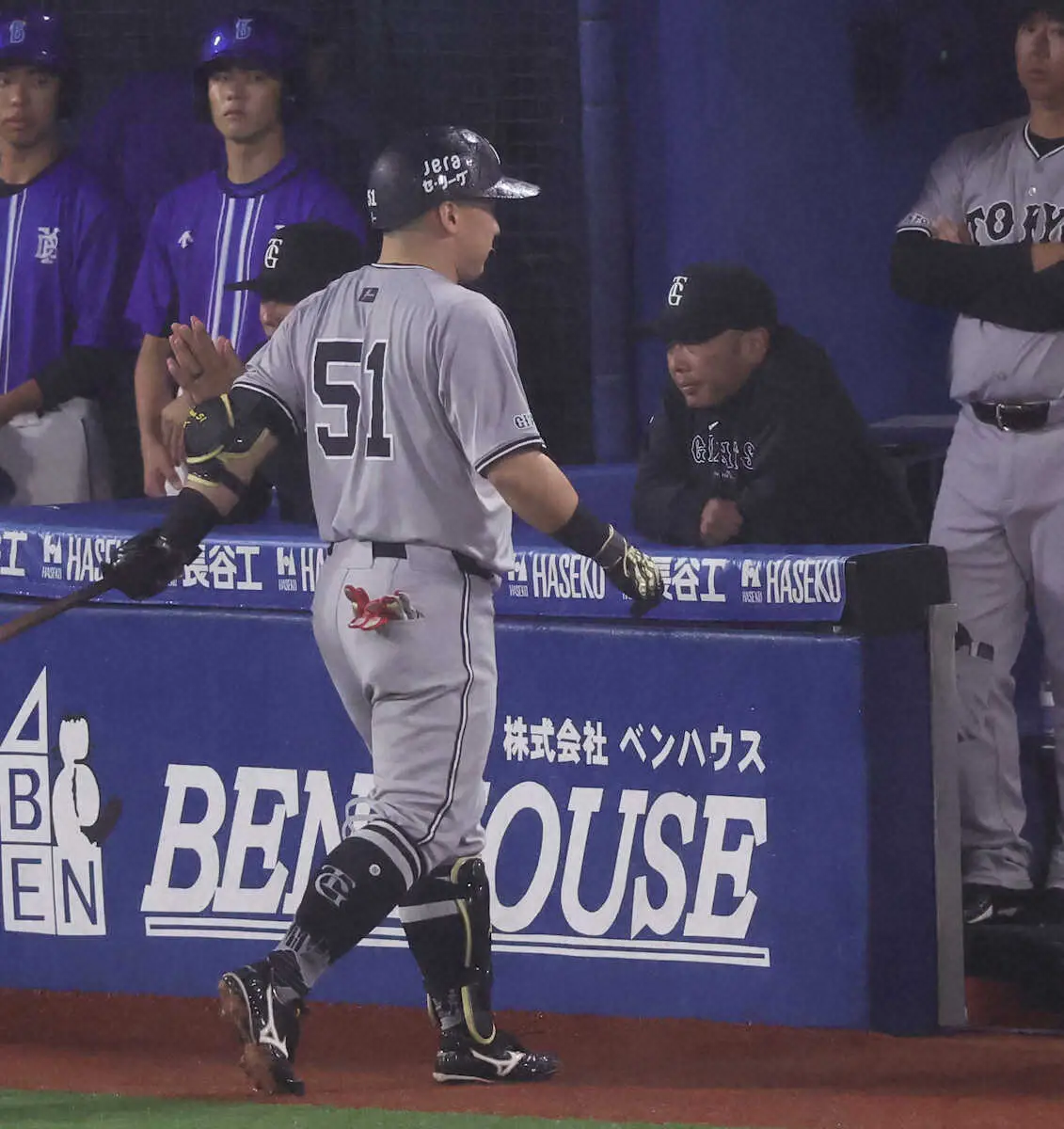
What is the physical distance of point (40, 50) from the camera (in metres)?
5.64

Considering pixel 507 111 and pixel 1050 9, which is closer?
pixel 1050 9

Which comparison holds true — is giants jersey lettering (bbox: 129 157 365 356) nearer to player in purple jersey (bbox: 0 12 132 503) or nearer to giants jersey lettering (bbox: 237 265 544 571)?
player in purple jersey (bbox: 0 12 132 503)

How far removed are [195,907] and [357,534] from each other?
1146mm

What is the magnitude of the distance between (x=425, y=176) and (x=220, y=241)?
1.71 metres

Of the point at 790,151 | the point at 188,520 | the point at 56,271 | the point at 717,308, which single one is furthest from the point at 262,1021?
the point at 790,151

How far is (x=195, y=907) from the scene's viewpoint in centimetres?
454

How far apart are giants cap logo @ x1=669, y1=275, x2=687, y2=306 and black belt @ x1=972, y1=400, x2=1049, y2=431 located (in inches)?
24.4

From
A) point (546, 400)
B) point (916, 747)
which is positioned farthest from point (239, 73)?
point (916, 747)

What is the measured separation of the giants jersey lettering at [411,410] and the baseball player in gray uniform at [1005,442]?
3.61ft

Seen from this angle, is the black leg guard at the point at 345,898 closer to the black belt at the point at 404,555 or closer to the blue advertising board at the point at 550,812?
the black belt at the point at 404,555

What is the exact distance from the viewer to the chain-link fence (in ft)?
19.0

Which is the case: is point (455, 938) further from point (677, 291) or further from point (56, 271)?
point (56, 271)

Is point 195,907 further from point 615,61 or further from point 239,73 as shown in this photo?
point 615,61

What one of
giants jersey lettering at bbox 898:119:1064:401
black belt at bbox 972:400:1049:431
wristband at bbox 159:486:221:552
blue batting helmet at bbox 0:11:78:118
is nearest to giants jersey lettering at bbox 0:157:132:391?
blue batting helmet at bbox 0:11:78:118
